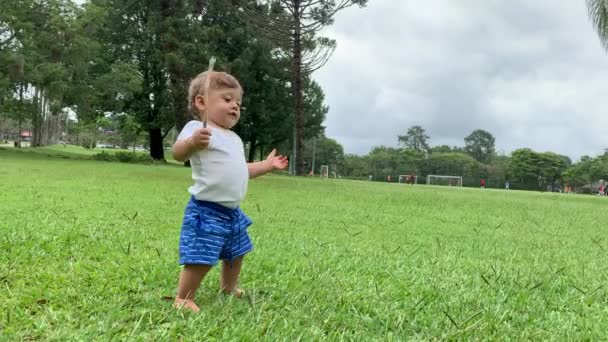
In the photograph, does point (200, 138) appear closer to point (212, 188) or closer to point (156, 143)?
point (212, 188)

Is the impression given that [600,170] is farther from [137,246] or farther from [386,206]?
[137,246]

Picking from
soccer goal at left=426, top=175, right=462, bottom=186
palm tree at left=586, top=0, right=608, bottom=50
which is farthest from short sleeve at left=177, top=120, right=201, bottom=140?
soccer goal at left=426, top=175, right=462, bottom=186

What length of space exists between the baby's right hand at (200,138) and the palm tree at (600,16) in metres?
16.7

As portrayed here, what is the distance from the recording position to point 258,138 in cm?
3556

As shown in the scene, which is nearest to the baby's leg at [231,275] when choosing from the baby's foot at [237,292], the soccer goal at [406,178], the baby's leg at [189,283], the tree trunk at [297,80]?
the baby's foot at [237,292]

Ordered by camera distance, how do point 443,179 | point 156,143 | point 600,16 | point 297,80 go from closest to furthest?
point 600,16
point 297,80
point 156,143
point 443,179

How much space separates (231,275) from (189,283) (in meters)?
0.29

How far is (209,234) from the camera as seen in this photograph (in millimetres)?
2441

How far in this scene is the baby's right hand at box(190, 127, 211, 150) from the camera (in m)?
2.37

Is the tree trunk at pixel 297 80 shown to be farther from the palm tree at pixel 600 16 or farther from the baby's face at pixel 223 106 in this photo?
the baby's face at pixel 223 106

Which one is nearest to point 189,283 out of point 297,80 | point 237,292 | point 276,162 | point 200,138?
point 237,292

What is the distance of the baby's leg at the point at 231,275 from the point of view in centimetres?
269

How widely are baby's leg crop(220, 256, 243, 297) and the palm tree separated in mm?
16569

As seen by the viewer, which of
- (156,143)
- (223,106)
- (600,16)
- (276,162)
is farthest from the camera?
→ (156,143)
